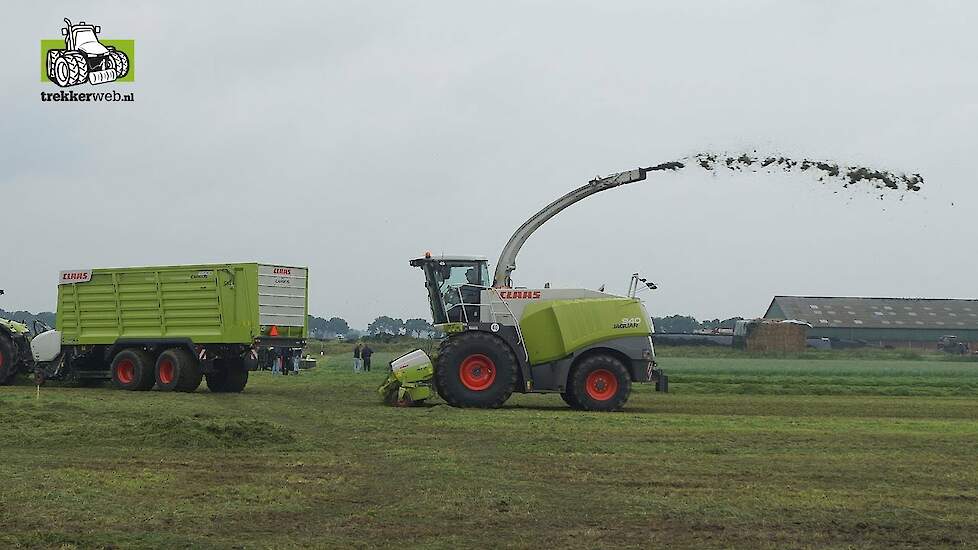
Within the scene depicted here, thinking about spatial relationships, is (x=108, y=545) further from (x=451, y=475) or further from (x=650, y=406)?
(x=650, y=406)

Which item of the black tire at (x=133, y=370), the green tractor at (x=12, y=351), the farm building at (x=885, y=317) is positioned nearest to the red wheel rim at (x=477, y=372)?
the black tire at (x=133, y=370)

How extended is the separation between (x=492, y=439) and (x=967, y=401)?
15.4 metres

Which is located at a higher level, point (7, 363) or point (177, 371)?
point (7, 363)

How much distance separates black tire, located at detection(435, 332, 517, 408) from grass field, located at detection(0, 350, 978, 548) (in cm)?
80

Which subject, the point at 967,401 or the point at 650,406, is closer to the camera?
the point at 650,406

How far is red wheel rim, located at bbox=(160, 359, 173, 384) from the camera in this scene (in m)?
25.5

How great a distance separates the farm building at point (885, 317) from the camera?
Answer: 281ft

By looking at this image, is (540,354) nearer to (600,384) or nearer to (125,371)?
(600,384)

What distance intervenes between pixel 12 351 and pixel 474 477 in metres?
18.8

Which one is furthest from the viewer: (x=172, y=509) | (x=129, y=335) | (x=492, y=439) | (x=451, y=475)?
(x=129, y=335)

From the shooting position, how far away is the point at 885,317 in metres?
88.5

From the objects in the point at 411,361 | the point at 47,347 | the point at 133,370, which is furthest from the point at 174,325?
the point at 411,361

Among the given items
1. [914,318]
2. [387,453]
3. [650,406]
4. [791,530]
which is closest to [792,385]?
[650,406]

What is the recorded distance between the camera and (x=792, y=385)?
1266 inches
